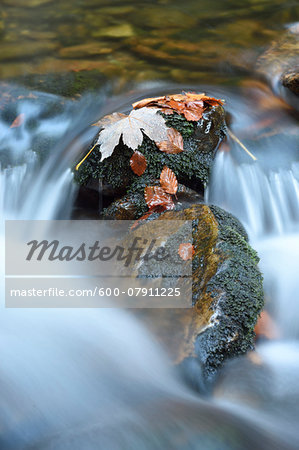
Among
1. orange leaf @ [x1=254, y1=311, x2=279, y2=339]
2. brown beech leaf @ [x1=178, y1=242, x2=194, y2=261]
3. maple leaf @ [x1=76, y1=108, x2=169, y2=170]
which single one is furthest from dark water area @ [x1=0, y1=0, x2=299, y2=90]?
orange leaf @ [x1=254, y1=311, x2=279, y2=339]

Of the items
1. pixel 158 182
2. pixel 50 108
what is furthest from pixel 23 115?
pixel 158 182

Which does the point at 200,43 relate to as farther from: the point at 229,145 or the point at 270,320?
the point at 270,320

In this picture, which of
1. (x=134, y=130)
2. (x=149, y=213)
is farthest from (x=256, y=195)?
(x=134, y=130)

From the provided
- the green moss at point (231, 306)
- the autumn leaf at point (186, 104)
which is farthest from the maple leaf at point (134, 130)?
the green moss at point (231, 306)

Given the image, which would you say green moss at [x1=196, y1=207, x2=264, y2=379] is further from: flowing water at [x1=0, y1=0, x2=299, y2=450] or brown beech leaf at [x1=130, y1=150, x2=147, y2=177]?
brown beech leaf at [x1=130, y1=150, x2=147, y2=177]

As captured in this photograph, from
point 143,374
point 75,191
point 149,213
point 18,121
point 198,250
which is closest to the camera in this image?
point 143,374

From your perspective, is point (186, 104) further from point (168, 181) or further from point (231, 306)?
point (231, 306)
